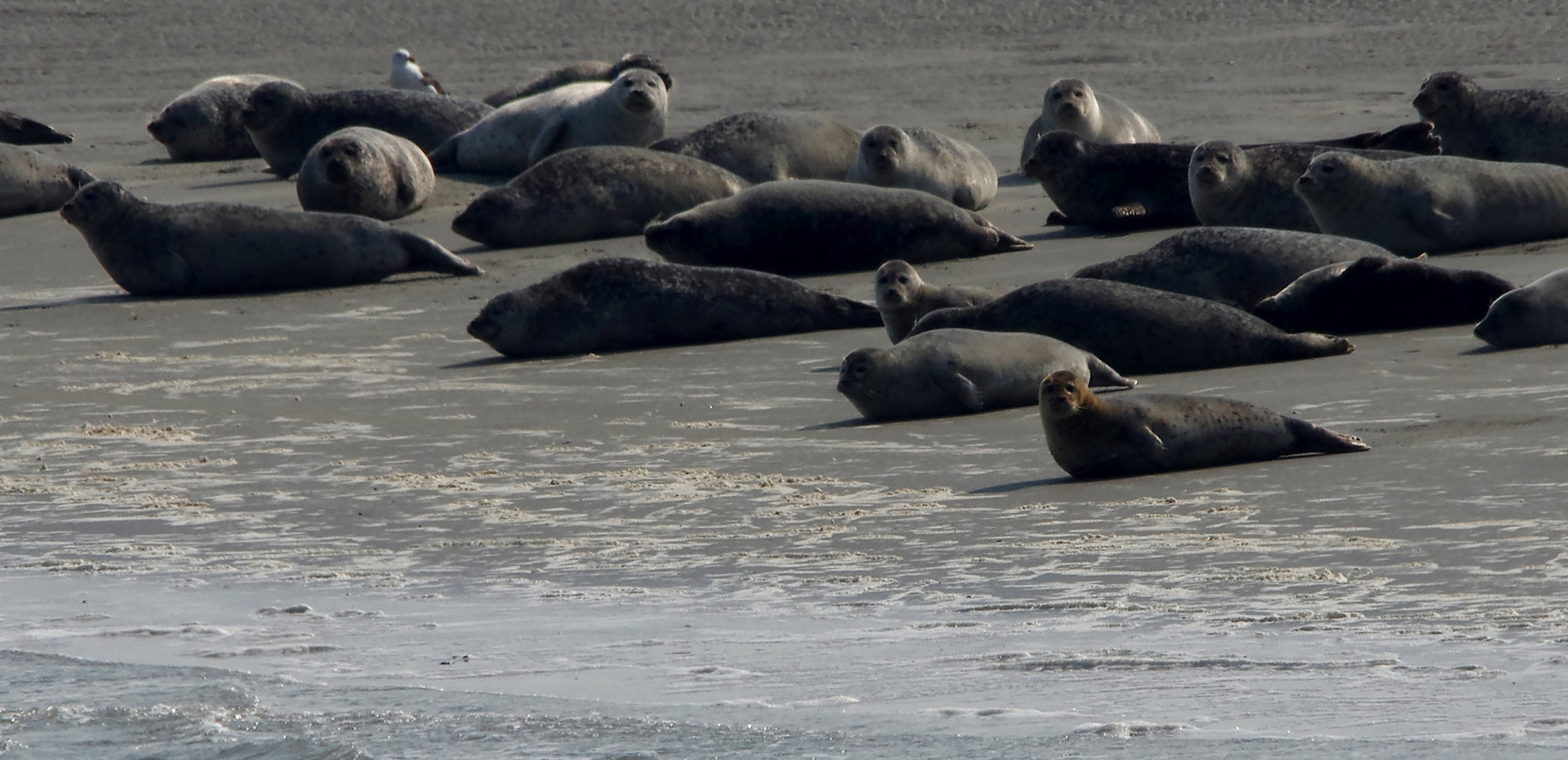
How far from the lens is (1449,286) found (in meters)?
6.60

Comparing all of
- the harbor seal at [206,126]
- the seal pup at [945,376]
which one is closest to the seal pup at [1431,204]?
the seal pup at [945,376]

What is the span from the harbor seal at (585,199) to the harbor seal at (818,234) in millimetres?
1104

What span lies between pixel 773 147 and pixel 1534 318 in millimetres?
5285

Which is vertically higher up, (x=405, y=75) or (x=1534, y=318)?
(x=405, y=75)

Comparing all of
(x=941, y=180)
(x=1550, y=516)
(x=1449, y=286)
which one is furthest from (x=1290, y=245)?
(x=1550, y=516)

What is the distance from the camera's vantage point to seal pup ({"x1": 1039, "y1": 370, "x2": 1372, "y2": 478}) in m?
4.71

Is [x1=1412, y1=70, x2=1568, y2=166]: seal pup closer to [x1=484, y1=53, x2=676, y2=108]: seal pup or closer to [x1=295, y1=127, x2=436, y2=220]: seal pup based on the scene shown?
[x1=295, y1=127, x2=436, y2=220]: seal pup

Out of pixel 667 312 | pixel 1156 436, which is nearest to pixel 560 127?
pixel 667 312

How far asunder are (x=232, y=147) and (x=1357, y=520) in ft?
35.2

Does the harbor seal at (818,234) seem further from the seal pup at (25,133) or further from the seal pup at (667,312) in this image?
the seal pup at (25,133)

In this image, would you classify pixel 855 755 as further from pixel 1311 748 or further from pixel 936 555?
pixel 936 555

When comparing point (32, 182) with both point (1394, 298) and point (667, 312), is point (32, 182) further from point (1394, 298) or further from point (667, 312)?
point (1394, 298)

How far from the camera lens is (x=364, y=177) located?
10.6 m

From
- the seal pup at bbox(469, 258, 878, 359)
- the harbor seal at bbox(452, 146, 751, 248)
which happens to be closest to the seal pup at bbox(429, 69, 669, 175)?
the harbor seal at bbox(452, 146, 751, 248)
